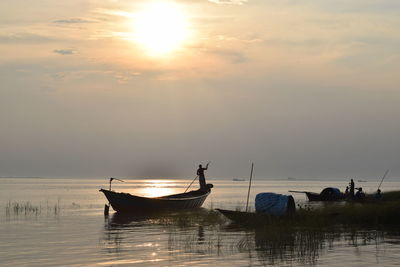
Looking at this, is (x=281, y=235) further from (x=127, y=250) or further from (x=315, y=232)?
(x=127, y=250)

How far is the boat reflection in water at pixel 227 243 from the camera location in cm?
2131

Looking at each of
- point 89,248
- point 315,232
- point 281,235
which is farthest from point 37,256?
point 315,232

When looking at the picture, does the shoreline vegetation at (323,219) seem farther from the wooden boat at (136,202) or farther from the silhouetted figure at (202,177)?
the silhouetted figure at (202,177)

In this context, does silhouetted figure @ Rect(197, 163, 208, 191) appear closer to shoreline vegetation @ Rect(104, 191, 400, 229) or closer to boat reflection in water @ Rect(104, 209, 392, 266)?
shoreline vegetation @ Rect(104, 191, 400, 229)

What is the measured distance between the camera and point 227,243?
24.9m

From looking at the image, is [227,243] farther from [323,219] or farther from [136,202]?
[136,202]

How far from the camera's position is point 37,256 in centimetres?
2291

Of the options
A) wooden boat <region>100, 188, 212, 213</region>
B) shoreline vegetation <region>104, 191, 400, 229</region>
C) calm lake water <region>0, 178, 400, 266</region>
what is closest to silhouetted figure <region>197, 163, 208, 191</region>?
wooden boat <region>100, 188, 212, 213</region>

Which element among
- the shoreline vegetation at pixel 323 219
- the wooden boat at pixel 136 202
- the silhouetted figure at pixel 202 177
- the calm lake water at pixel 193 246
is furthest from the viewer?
the silhouetted figure at pixel 202 177

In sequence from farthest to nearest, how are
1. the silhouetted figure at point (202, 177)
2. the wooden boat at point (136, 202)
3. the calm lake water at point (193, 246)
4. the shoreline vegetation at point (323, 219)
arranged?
1. the silhouetted figure at point (202, 177)
2. the wooden boat at point (136, 202)
3. the shoreline vegetation at point (323, 219)
4. the calm lake water at point (193, 246)

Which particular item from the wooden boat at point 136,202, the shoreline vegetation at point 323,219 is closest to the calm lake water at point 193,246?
the shoreline vegetation at point 323,219

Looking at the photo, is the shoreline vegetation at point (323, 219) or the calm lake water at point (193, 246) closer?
the calm lake water at point (193, 246)

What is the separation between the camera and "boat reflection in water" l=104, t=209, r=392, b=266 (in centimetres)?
2131

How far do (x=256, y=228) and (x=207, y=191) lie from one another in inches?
848
